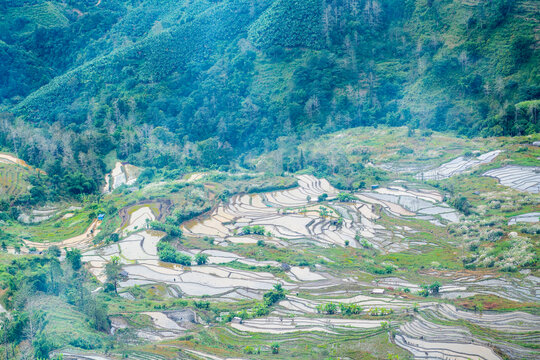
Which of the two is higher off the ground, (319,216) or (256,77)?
(256,77)

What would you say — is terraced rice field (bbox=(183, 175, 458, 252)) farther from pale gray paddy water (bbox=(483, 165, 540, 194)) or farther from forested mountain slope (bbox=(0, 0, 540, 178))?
forested mountain slope (bbox=(0, 0, 540, 178))

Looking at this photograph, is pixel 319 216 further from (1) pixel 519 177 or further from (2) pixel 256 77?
(2) pixel 256 77

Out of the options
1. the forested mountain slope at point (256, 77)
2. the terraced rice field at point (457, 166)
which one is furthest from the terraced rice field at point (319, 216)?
the forested mountain slope at point (256, 77)

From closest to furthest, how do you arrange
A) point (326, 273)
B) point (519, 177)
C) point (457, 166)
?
point (326, 273), point (519, 177), point (457, 166)

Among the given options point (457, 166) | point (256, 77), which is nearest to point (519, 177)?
point (457, 166)

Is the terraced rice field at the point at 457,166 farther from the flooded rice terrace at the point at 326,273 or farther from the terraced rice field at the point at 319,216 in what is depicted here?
the terraced rice field at the point at 319,216

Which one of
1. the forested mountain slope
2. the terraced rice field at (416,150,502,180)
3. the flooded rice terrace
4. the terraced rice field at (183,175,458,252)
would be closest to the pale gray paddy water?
the flooded rice terrace

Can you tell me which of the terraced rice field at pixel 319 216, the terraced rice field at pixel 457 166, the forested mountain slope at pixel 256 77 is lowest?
the terraced rice field at pixel 319 216

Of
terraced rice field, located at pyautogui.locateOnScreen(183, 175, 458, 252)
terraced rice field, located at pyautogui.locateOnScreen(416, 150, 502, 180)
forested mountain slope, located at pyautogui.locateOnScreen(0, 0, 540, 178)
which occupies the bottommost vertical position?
terraced rice field, located at pyautogui.locateOnScreen(183, 175, 458, 252)
